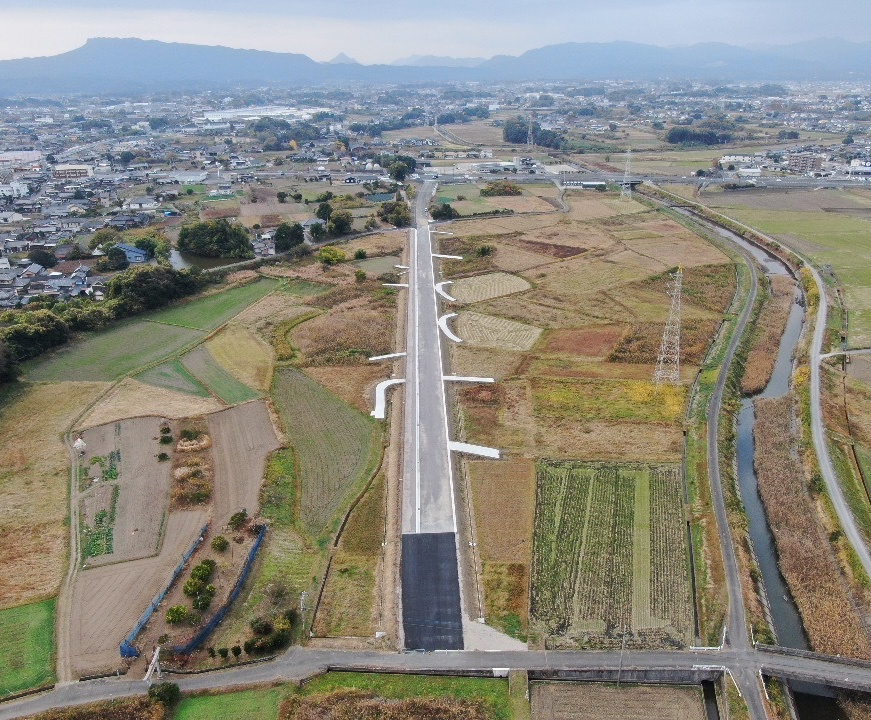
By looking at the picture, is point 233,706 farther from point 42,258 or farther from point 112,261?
point 42,258

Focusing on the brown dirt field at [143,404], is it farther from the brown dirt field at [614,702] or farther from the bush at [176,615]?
the brown dirt field at [614,702]

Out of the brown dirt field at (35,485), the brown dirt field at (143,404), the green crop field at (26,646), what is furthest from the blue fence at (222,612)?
the brown dirt field at (143,404)

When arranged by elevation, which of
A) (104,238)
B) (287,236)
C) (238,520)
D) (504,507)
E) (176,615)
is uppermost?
(287,236)

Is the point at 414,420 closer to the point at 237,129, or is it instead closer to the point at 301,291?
the point at 301,291

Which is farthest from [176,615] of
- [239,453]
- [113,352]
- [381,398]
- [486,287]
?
[486,287]

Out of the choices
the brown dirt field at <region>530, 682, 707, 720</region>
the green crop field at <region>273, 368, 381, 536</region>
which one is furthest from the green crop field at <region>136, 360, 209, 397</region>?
the brown dirt field at <region>530, 682, 707, 720</region>

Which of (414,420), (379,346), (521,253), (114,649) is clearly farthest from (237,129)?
(114,649)
